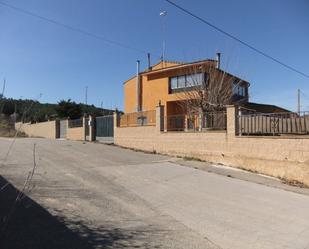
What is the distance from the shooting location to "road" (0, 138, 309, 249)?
7.27 m

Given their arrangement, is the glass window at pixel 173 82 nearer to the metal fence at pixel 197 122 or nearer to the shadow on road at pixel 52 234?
the metal fence at pixel 197 122

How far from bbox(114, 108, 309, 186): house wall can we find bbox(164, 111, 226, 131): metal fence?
655mm

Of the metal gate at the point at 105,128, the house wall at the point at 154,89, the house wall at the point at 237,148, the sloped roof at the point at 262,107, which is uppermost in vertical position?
the house wall at the point at 154,89

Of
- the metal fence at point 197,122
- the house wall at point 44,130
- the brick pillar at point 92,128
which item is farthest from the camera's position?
the house wall at point 44,130

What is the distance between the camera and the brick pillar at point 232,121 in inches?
739

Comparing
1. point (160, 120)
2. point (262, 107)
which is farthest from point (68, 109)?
point (160, 120)

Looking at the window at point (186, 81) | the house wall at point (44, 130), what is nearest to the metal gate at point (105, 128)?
the window at point (186, 81)

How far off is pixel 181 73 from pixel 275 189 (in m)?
23.5

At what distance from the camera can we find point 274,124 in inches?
701

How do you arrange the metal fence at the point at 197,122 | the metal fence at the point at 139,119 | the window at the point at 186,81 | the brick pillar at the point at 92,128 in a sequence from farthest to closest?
the window at the point at 186,81
the brick pillar at the point at 92,128
the metal fence at the point at 139,119
the metal fence at the point at 197,122

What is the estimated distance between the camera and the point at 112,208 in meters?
9.38

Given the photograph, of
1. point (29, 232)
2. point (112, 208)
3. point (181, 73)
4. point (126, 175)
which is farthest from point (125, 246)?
point (181, 73)

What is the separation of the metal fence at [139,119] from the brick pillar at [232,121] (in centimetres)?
542

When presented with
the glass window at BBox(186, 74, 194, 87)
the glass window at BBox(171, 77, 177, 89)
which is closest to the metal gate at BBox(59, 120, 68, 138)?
the glass window at BBox(171, 77, 177, 89)
